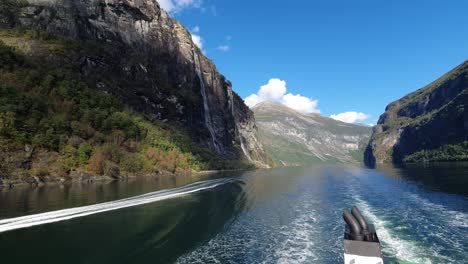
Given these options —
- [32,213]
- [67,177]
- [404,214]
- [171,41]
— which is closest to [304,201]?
[404,214]

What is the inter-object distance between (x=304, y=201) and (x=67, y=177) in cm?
4996

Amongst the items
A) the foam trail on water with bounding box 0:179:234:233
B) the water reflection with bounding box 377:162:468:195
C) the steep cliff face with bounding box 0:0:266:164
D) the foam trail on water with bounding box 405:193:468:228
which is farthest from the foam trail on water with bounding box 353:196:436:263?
the steep cliff face with bounding box 0:0:266:164

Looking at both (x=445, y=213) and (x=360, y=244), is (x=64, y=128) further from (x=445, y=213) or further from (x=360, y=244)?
(x=360, y=244)

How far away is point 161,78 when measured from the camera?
6560 inches

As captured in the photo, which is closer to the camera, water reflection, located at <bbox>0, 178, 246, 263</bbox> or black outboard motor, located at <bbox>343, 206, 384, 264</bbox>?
black outboard motor, located at <bbox>343, 206, 384, 264</bbox>

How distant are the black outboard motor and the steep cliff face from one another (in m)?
122

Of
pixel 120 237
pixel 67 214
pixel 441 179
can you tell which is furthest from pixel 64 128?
pixel 441 179

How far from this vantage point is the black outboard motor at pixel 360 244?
8.09 metres

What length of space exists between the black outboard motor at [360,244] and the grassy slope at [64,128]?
220ft

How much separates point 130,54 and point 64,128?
82227 millimetres

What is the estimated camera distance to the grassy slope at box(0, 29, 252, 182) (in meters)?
67.0

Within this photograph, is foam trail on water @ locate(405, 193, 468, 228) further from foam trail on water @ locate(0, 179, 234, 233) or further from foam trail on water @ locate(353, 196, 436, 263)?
foam trail on water @ locate(0, 179, 234, 233)

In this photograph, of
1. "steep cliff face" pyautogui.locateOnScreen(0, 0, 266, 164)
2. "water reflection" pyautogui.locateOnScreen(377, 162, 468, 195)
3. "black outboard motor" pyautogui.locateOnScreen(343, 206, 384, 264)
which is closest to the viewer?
"black outboard motor" pyautogui.locateOnScreen(343, 206, 384, 264)

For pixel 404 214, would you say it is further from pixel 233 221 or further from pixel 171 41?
pixel 171 41
